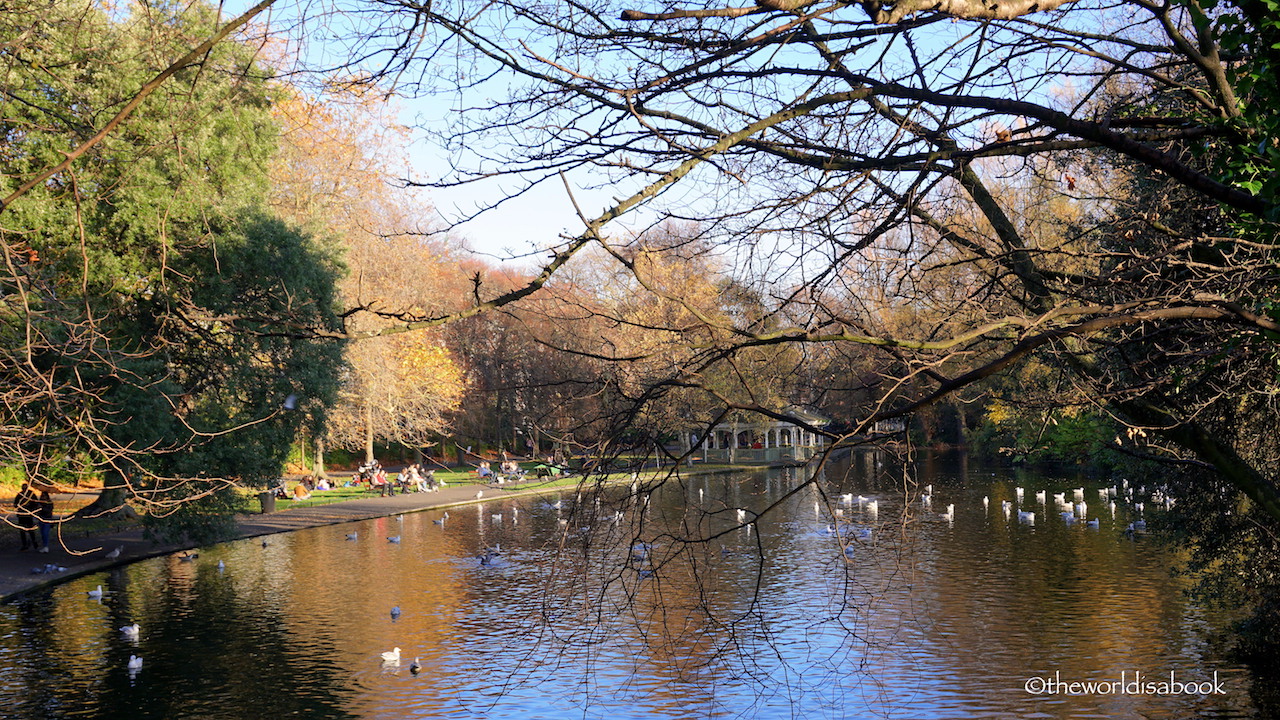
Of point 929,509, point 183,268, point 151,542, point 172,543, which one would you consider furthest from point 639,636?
point 929,509

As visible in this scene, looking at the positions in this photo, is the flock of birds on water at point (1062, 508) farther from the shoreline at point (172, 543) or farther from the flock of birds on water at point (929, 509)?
the shoreline at point (172, 543)

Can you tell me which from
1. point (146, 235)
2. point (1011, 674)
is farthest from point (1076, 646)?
point (146, 235)

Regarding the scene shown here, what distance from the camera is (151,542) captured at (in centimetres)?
2255

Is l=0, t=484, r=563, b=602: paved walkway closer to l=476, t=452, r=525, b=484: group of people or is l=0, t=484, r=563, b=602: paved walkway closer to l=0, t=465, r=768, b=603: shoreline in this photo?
l=0, t=465, r=768, b=603: shoreline

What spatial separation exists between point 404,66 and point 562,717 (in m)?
8.54

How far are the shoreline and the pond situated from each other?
0.51 m

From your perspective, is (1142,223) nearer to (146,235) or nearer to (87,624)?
(87,624)

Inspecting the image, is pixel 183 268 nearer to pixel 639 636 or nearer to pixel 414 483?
pixel 639 636

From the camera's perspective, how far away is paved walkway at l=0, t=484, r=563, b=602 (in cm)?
1864

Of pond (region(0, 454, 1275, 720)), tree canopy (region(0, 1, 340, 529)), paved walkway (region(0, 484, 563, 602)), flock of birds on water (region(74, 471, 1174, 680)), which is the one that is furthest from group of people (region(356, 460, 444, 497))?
tree canopy (region(0, 1, 340, 529))

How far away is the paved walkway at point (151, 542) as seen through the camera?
18.6 meters

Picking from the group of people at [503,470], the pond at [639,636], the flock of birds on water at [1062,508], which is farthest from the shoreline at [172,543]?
the flock of birds on water at [1062,508]

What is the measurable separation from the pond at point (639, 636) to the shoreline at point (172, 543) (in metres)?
0.51

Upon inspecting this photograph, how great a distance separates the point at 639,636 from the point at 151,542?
13325 millimetres
